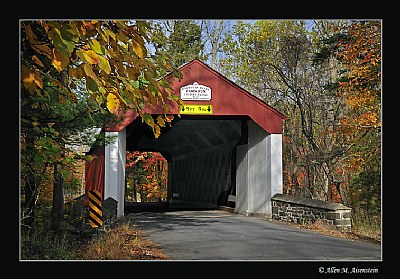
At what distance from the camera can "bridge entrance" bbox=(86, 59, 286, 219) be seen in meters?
13.5

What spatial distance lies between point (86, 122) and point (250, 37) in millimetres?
14450

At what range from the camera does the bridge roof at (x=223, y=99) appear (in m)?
13.6

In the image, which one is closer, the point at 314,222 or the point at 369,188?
the point at 314,222

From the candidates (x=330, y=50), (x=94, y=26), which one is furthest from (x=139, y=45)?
(x=330, y=50)

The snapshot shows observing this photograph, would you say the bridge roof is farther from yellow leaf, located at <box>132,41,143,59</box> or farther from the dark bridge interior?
yellow leaf, located at <box>132,41,143,59</box>

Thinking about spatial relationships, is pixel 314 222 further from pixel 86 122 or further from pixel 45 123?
pixel 45 123

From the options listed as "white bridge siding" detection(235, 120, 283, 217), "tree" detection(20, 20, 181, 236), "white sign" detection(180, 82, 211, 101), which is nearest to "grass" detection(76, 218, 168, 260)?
"tree" detection(20, 20, 181, 236)

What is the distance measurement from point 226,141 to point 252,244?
9.44m

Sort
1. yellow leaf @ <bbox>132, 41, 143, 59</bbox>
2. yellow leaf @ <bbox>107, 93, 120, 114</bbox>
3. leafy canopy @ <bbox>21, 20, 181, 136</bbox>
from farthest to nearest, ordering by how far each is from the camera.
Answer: yellow leaf @ <bbox>132, 41, 143, 59</bbox> → yellow leaf @ <bbox>107, 93, 120, 114</bbox> → leafy canopy @ <bbox>21, 20, 181, 136</bbox>

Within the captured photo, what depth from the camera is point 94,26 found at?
438 cm

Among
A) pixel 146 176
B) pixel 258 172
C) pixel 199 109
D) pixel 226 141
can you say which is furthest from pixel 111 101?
pixel 146 176

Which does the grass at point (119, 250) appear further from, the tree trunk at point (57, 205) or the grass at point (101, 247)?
the tree trunk at point (57, 205)

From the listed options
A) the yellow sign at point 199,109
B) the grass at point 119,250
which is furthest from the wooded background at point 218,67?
the yellow sign at point 199,109

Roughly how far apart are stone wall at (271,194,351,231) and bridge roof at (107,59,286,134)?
2025mm
